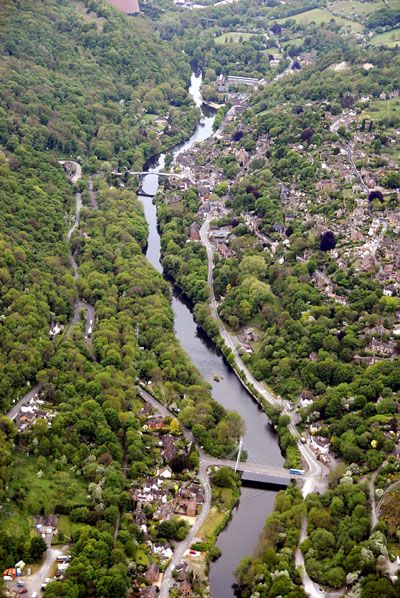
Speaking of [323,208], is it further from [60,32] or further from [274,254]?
[60,32]

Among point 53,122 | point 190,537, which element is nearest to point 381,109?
point 53,122

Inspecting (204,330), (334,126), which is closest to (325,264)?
(204,330)

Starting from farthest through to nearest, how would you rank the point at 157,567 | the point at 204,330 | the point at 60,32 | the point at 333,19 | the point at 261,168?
the point at 333,19 → the point at 60,32 → the point at 261,168 → the point at 204,330 → the point at 157,567

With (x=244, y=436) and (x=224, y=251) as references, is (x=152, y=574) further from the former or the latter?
(x=224, y=251)

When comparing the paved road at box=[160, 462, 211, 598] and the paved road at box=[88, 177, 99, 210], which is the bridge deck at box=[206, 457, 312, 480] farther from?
the paved road at box=[88, 177, 99, 210]

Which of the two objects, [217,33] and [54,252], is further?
[217,33]

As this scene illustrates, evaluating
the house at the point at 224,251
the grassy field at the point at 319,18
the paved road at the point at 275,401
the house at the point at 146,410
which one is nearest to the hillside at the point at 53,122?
the house at the point at 146,410
